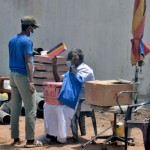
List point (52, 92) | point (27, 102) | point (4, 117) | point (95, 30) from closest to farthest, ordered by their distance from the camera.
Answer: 1. point (27, 102)
2. point (52, 92)
3. point (4, 117)
4. point (95, 30)

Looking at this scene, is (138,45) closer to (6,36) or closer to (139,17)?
(139,17)

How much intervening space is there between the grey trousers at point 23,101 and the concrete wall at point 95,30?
491 centimetres

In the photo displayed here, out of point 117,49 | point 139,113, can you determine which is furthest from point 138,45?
point 117,49

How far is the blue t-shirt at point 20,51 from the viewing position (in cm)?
714

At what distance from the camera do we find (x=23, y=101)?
23.9ft

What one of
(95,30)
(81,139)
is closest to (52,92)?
(81,139)

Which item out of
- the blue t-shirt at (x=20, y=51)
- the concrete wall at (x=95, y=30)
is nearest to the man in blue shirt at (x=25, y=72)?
the blue t-shirt at (x=20, y=51)

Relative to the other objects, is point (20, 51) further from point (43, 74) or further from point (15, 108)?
point (43, 74)

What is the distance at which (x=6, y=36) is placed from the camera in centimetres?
1627

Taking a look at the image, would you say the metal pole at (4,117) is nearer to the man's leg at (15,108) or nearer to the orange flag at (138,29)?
the man's leg at (15,108)

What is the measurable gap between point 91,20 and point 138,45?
5.40 metres

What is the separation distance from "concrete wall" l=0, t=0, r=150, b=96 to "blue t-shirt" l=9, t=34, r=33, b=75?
5.01 m

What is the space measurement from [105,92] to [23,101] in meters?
1.32

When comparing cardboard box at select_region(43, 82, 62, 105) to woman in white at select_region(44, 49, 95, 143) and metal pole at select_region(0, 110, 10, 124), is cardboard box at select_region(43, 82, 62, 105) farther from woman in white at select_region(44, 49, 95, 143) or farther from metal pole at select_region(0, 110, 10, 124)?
metal pole at select_region(0, 110, 10, 124)
